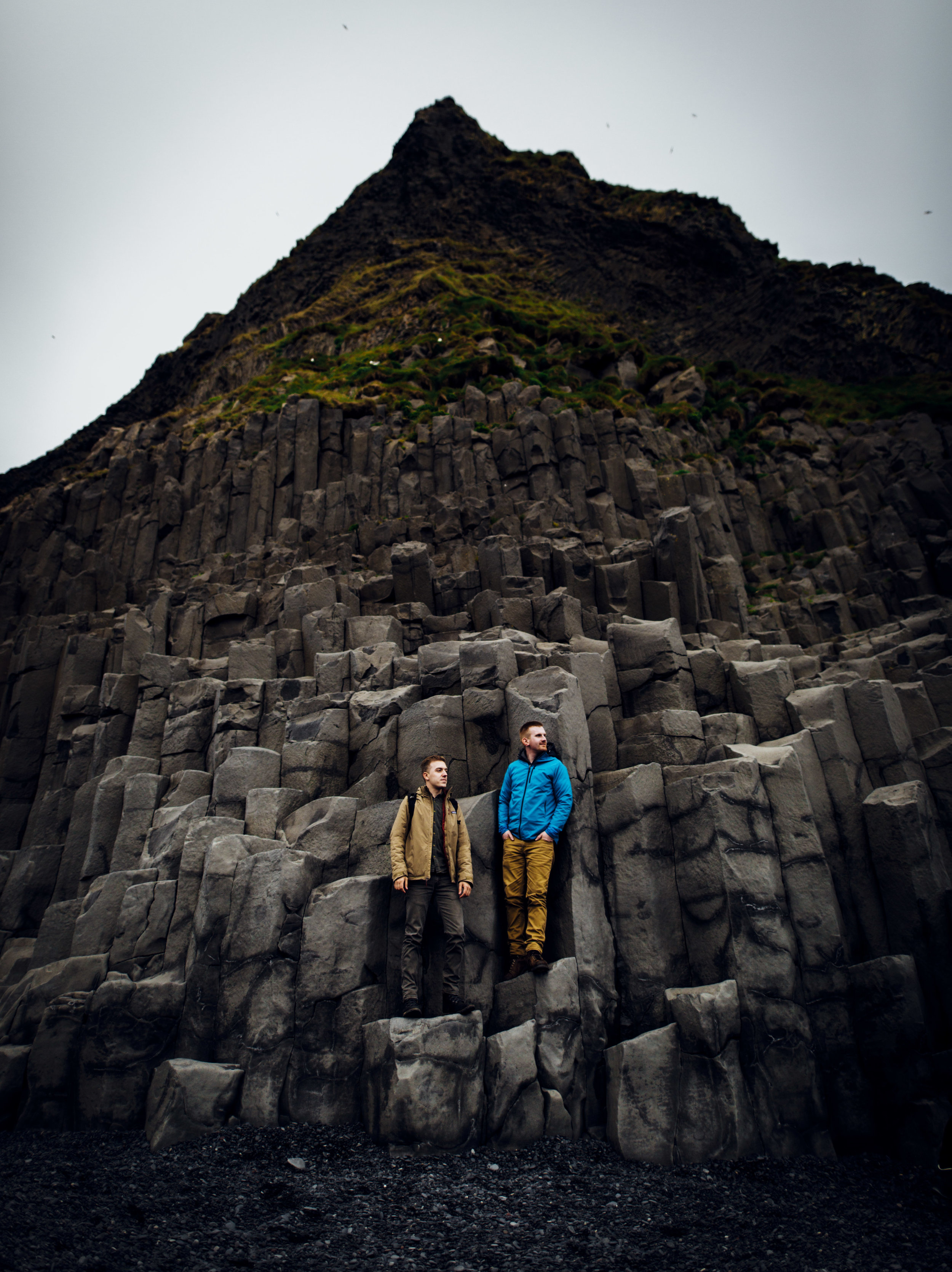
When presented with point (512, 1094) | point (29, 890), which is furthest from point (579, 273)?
point (512, 1094)

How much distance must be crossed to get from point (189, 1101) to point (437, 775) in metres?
3.84

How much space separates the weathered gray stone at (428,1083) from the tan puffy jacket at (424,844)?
131 cm

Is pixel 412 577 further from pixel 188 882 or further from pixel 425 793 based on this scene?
pixel 425 793

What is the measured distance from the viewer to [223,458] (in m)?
27.5

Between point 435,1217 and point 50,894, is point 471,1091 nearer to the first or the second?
point 435,1217

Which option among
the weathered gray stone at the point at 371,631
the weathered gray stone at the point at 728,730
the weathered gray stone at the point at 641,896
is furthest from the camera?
the weathered gray stone at the point at 371,631

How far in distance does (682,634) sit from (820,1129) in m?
10.0

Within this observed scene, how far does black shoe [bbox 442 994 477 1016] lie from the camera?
706cm

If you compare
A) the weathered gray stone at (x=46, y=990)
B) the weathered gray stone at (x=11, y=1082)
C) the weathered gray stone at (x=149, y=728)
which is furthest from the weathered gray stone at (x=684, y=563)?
the weathered gray stone at (x=11, y=1082)

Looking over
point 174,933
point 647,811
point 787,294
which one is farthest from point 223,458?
point 787,294

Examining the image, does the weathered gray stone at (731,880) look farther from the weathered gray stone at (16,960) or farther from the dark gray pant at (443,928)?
the weathered gray stone at (16,960)

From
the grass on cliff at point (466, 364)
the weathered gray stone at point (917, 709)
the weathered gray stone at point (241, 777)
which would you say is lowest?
the weathered gray stone at point (241, 777)

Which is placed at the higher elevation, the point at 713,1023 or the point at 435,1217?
the point at 713,1023

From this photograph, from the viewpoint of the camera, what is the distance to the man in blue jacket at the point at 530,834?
7691 millimetres
